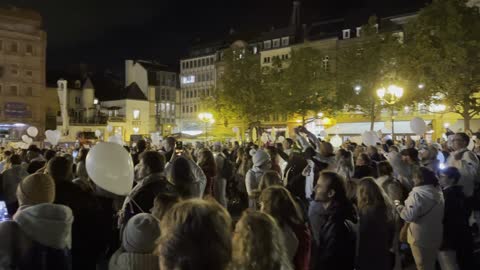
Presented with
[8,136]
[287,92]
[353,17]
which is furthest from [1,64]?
[353,17]

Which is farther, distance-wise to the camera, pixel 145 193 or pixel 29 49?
pixel 29 49

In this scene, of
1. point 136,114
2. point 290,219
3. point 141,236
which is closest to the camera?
point 141,236

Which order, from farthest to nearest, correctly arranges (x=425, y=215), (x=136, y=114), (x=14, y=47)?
(x=136, y=114) → (x=14, y=47) → (x=425, y=215)

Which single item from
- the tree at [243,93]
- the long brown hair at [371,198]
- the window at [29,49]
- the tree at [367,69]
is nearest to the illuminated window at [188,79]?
the window at [29,49]

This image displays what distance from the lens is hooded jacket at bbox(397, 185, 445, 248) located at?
583 cm

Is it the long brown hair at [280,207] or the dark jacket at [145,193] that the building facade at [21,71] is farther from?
the long brown hair at [280,207]

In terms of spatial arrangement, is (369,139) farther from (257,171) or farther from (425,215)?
(425,215)

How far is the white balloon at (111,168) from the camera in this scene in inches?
209

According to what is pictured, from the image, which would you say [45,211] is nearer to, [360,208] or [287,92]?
[360,208]

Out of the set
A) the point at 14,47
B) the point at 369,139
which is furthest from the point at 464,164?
the point at 14,47

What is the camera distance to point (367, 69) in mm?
38594

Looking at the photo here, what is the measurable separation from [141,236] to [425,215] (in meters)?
3.80

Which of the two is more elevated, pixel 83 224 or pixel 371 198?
pixel 371 198

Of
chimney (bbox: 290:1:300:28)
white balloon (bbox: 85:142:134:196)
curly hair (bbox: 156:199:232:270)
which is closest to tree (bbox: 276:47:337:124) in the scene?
chimney (bbox: 290:1:300:28)
